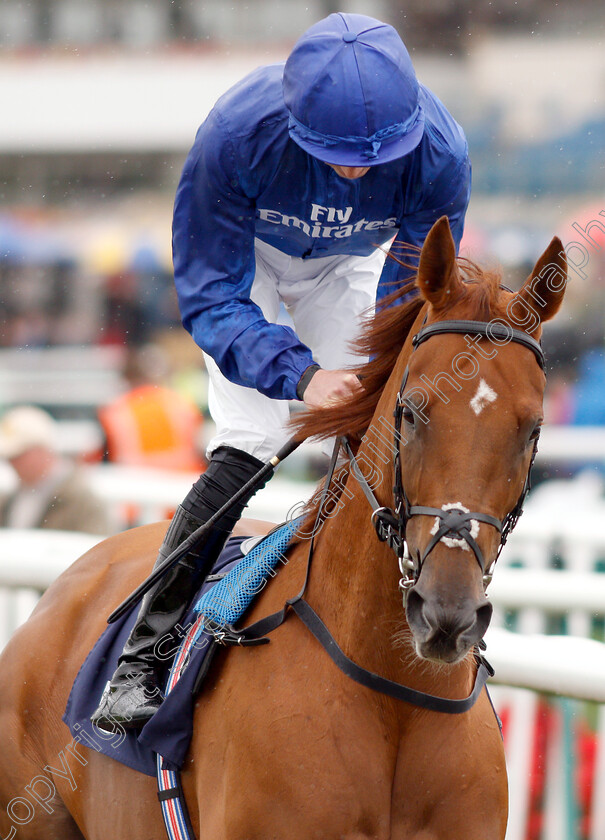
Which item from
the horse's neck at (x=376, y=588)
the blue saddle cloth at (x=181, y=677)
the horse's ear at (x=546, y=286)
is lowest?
the blue saddle cloth at (x=181, y=677)

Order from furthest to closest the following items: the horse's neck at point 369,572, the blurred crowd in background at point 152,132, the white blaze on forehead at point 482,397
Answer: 1. the blurred crowd in background at point 152,132
2. the horse's neck at point 369,572
3. the white blaze on forehead at point 482,397

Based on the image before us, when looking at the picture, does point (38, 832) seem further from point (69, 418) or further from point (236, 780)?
point (69, 418)

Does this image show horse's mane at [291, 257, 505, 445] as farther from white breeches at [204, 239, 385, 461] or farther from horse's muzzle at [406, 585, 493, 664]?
horse's muzzle at [406, 585, 493, 664]

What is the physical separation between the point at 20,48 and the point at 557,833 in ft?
71.9

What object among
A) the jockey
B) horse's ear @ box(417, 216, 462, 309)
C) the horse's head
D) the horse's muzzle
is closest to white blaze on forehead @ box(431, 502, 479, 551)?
the horse's head

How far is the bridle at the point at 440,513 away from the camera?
2.05 m

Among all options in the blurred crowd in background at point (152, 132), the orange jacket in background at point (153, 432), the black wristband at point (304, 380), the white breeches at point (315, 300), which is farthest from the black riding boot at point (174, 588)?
the blurred crowd in background at point (152, 132)

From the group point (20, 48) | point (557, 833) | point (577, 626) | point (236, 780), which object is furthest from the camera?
point (20, 48)

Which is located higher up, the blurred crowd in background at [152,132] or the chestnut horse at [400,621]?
the chestnut horse at [400,621]

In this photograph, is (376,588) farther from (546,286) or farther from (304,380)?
(546,286)

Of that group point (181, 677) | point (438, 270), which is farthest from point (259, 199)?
point (181, 677)

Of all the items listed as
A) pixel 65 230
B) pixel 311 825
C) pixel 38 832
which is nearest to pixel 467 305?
pixel 311 825

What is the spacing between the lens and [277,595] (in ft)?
8.74

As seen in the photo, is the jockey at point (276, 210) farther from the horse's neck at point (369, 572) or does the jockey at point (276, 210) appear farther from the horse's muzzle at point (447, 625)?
the horse's muzzle at point (447, 625)
